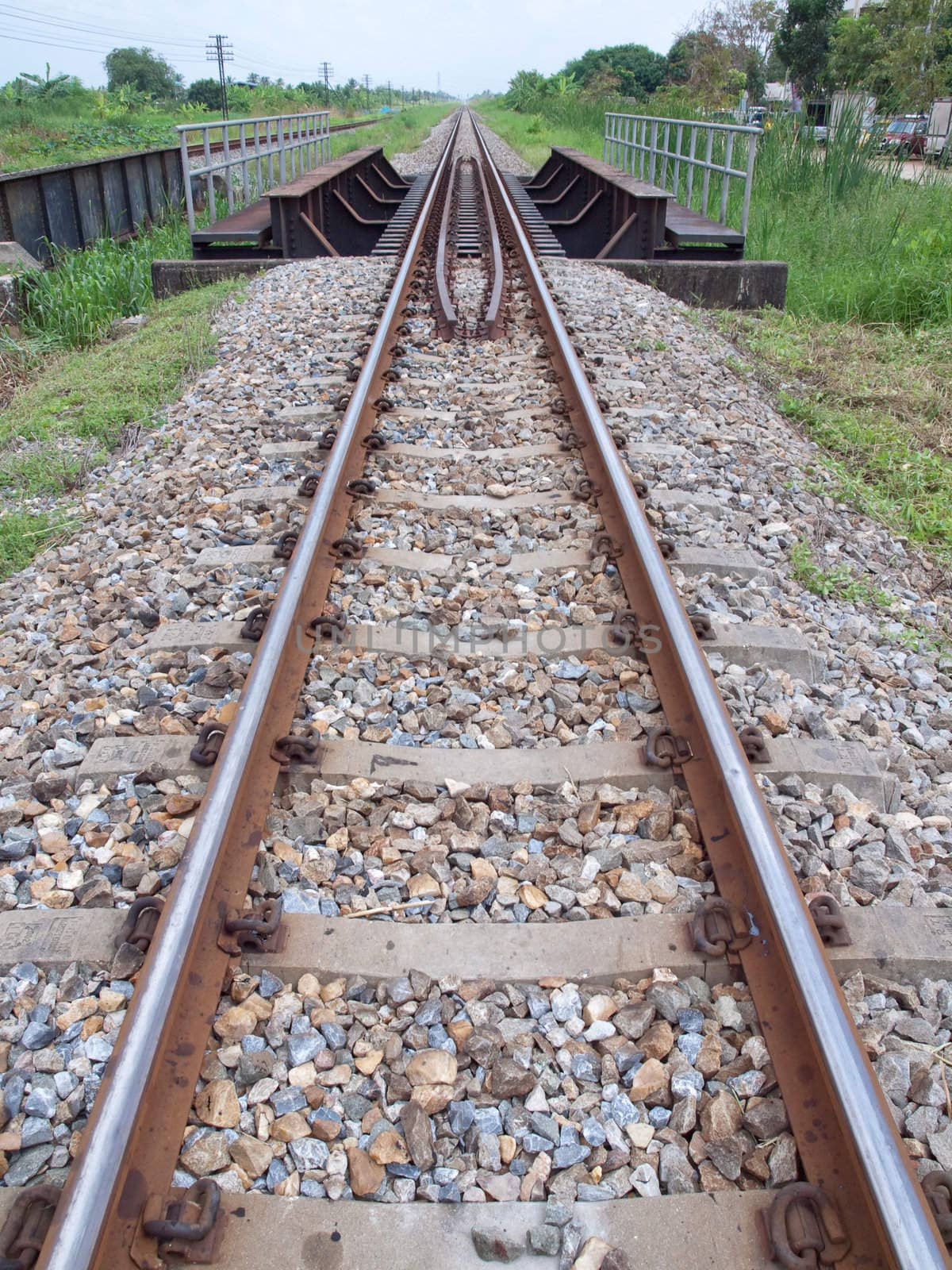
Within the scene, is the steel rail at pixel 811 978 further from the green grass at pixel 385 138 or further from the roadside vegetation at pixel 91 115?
the green grass at pixel 385 138

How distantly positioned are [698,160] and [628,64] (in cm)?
6718

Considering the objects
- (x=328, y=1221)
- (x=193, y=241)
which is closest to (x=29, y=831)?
(x=328, y=1221)

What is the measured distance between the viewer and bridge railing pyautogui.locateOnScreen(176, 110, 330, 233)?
9250 mm

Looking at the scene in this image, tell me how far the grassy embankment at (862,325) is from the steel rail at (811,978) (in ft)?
3.46

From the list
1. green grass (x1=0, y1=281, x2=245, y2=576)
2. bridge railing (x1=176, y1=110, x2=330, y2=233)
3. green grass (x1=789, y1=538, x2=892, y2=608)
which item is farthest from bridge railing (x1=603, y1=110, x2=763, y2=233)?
green grass (x1=789, y1=538, x2=892, y2=608)

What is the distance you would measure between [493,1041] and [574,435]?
3163 mm

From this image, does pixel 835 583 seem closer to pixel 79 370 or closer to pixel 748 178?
pixel 79 370

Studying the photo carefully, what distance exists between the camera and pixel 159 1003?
5.43 ft

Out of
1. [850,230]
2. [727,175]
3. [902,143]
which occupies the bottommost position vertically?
[850,230]

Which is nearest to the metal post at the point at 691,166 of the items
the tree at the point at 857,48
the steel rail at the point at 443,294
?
the steel rail at the point at 443,294

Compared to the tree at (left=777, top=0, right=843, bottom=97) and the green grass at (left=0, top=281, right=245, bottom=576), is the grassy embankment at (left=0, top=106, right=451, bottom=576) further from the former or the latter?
the tree at (left=777, top=0, right=843, bottom=97)

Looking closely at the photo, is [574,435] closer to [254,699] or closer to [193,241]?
[254,699]

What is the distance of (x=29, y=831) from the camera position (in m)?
2.27

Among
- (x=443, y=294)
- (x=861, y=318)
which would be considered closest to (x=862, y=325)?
(x=861, y=318)
